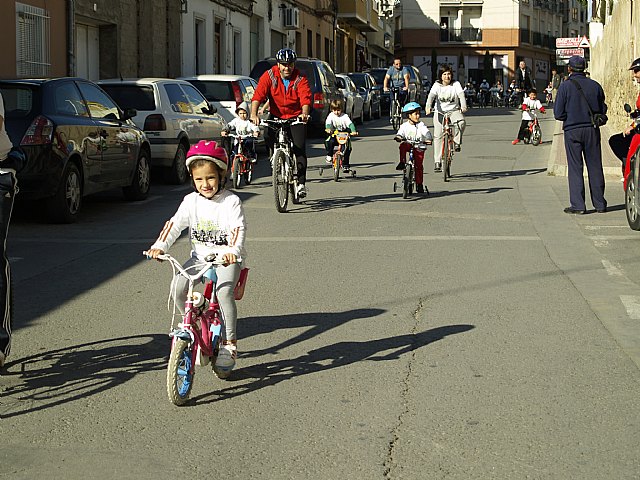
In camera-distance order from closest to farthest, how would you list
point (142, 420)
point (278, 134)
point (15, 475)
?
point (15, 475) < point (142, 420) < point (278, 134)

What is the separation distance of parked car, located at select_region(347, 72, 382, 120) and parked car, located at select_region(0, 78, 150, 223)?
24.1 metres

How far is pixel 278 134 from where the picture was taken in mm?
13164

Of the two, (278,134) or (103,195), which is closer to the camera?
(278,134)

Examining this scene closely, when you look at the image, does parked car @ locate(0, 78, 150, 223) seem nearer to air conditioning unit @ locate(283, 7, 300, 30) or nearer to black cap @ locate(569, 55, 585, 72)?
black cap @ locate(569, 55, 585, 72)

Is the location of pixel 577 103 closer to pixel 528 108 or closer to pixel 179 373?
pixel 179 373

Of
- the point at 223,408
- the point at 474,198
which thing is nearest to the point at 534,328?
the point at 223,408

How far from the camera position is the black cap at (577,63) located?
13125 mm

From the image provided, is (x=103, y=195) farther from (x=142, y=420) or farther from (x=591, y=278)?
(x=142, y=420)

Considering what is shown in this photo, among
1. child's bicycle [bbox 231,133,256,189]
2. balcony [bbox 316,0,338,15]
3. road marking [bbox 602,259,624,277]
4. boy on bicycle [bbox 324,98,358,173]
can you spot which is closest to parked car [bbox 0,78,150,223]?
child's bicycle [bbox 231,133,256,189]

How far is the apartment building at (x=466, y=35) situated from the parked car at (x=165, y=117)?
2812 inches

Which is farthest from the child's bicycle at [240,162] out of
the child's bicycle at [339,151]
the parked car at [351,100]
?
the parked car at [351,100]

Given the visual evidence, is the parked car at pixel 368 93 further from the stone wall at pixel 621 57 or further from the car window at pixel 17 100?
the car window at pixel 17 100

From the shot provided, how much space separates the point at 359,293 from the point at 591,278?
1875 mm

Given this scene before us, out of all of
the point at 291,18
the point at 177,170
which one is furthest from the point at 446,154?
the point at 291,18
